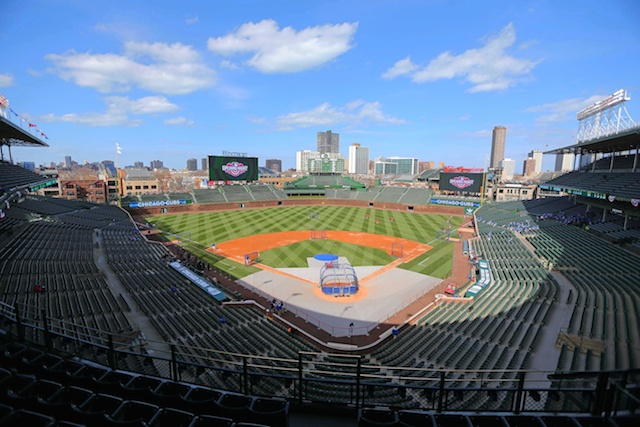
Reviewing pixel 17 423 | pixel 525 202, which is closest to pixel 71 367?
pixel 17 423

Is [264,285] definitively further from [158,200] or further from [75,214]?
[158,200]

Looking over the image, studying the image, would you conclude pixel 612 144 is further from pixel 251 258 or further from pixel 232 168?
pixel 232 168

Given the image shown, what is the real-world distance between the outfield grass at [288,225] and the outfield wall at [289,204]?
288 cm

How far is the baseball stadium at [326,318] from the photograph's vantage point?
20.2 ft

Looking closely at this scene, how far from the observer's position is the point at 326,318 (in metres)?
21.9

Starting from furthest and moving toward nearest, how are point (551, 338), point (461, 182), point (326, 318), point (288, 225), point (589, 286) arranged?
1. point (461, 182)
2. point (288, 225)
3. point (326, 318)
4. point (589, 286)
5. point (551, 338)

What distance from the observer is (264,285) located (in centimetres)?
2758

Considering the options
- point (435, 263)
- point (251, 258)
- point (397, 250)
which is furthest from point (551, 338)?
point (251, 258)

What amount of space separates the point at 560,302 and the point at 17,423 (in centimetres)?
2488

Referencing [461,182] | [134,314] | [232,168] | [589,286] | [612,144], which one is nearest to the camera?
[134,314]

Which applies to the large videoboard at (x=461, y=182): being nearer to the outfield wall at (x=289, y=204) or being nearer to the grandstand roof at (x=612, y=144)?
the outfield wall at (x=289, y=204)

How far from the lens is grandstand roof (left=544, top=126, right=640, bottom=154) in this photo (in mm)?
29312

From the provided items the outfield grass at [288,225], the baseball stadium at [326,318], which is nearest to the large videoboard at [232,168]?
the outfield grass at [288,225]

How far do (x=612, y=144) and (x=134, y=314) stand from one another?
5381 cm
